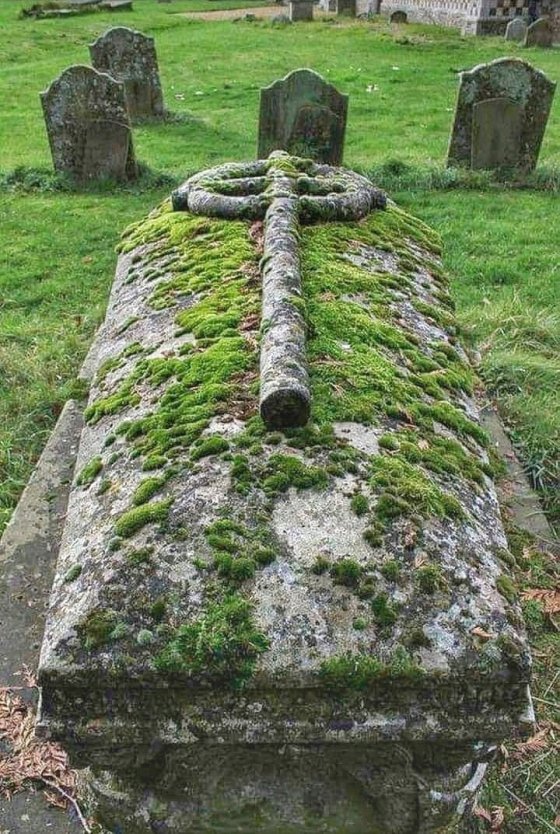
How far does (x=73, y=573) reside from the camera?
2.35m

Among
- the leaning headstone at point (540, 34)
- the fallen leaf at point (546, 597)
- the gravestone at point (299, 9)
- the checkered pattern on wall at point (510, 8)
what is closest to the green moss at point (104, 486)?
the fallen leaf at point (546, 597)

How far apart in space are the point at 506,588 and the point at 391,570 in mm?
379

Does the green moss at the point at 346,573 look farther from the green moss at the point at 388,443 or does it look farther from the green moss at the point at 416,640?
the green moss at the point at 388,443

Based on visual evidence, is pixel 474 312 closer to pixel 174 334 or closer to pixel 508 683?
pixel 174 334

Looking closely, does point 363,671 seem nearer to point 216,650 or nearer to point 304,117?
point 216,650

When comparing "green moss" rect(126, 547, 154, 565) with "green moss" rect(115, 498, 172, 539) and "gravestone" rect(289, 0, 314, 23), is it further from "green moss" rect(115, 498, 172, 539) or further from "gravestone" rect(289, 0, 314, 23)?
"gravestone" rect(289, 0, 314, 23)

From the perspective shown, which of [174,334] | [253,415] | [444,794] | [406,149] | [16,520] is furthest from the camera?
[406,149]

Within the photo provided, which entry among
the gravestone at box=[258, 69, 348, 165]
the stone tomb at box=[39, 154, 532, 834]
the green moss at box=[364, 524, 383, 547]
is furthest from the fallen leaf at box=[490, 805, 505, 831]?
the gravestone at box=[258, 69, 348, 165]

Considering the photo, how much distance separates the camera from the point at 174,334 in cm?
337

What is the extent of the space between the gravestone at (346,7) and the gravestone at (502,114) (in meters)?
19.6

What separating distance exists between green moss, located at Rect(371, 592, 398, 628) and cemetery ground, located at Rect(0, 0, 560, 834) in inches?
49.0

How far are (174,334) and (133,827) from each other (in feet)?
6.16

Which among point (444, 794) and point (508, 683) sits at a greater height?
point (508, 683)

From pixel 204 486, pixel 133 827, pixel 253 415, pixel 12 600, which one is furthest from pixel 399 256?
pixel 133 827
